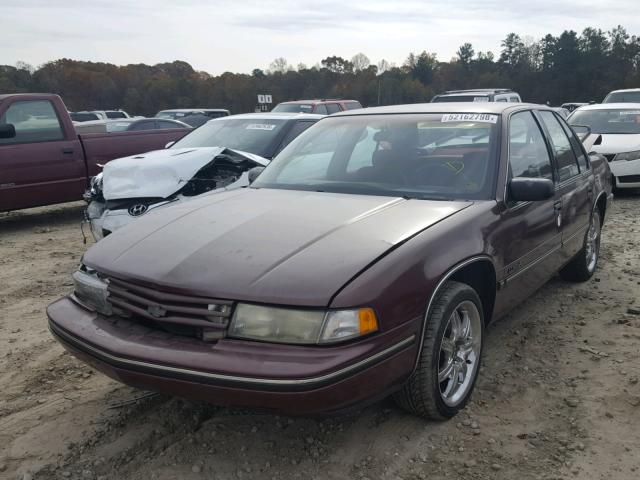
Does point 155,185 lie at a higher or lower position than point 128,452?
higher

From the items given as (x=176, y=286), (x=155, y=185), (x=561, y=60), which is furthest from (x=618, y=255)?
(x=561, y=60)

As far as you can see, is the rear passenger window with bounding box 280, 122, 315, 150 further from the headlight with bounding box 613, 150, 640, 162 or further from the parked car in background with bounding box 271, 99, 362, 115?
the parked car in background with bounding box 271, 99, 362, 115

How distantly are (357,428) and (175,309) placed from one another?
1.10 m

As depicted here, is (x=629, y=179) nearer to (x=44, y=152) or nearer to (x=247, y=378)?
(x=44, y=152)

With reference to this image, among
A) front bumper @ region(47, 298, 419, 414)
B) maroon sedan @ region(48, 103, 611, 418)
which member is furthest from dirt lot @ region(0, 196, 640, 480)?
front bumper @ region(47, 298, 419, 414)

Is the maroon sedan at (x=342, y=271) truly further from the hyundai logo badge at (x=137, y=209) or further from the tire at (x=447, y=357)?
the hyundai logo badge at (x=137, y=209)

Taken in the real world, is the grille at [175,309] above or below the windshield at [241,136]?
below

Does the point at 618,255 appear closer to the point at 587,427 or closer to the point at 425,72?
the point at 587,427

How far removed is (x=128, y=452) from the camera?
2721mm

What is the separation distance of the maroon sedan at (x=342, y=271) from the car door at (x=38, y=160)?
5.10m

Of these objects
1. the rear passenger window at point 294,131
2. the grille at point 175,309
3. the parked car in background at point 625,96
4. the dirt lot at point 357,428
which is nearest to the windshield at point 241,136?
the rear passenger window at point 294,131

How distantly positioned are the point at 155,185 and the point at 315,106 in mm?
10534

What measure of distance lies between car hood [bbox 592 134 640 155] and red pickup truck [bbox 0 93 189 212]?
7.37m

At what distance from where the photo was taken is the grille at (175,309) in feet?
7.91
